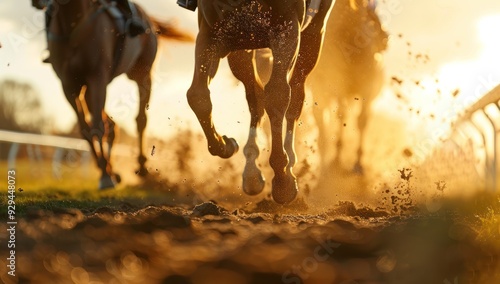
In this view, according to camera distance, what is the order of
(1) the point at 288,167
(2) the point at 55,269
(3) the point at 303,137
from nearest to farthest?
(2) the point at 55,269 → (1) the point at 288,167 → (3) the point at 303,137

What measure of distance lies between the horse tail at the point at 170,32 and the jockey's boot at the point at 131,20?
914 millimetres

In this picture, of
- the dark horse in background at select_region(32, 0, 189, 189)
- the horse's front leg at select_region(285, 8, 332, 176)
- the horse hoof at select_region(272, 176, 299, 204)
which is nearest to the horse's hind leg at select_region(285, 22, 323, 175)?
the horse's front leg at select_region(285, 8, 332, 176)

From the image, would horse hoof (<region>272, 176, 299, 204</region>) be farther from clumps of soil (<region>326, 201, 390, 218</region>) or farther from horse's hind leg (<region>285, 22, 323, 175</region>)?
clumps of soil (<region>326, 201, 390, 218</region>)

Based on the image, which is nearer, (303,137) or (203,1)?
(203,1)

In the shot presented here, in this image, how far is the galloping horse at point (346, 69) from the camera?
1162 cm

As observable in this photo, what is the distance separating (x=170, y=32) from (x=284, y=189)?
488cm

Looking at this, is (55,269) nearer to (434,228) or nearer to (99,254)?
(99,254)

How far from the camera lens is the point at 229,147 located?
5.49 meters

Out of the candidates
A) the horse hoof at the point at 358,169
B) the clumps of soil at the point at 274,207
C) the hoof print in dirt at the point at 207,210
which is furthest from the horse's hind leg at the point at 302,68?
the horse hoof at the point at 358,169

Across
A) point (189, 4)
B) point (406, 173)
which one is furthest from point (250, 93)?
point (406, 173)

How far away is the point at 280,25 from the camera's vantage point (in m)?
5.11

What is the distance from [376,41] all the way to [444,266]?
1094 cm

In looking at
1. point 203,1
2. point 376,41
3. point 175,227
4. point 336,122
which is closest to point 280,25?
point 203,1

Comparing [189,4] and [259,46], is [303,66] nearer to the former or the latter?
[259,46]
